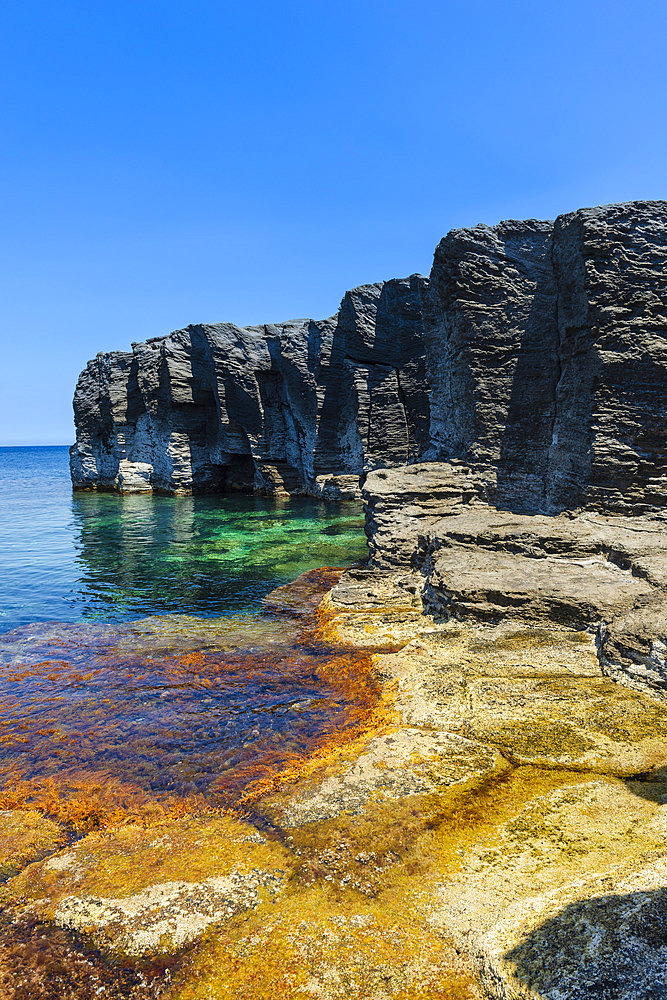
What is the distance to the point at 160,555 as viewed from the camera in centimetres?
1998

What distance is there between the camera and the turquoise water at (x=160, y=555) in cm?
1375

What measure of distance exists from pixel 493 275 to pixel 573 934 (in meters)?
14.4

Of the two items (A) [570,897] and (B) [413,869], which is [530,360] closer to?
(B) [413,869]

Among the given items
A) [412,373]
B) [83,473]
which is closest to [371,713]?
[412,373]

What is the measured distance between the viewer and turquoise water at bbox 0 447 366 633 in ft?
45.1

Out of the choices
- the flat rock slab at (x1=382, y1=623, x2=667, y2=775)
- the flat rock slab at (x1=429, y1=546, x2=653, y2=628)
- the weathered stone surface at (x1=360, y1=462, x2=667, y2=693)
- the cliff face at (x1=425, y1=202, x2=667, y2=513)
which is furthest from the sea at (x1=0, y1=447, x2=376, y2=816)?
the cliff face at (x1=425, y1=202, x2=667, y2=513)

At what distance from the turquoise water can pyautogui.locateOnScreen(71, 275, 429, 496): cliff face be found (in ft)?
12.3

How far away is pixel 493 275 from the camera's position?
47.5 feet

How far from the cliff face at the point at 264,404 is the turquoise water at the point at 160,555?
148 inches

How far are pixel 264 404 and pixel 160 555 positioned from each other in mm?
18781

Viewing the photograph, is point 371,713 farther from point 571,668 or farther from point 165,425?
point 165,425

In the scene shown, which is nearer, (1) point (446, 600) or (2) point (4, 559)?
(1) point (446, 600)

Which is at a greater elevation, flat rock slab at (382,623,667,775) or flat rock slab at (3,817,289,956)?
flat rock slab at (382,623,667,775)

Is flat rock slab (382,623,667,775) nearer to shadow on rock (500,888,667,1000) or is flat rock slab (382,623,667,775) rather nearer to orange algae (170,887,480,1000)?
shadow on rock (500,888,667,1000)
